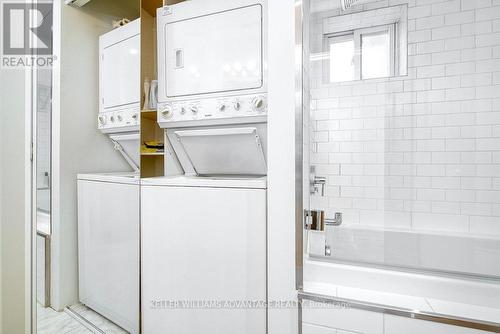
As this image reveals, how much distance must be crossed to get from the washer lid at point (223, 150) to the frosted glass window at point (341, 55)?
88 cm

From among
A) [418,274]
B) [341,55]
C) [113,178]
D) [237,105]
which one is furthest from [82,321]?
[341,55]

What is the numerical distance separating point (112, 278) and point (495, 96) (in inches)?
120

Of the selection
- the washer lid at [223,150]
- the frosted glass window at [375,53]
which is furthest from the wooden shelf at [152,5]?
the frosted glass window at [375,53]

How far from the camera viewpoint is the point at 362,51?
197 centimetres

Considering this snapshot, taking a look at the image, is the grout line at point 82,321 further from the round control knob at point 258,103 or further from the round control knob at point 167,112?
the round control knob at point 258,103

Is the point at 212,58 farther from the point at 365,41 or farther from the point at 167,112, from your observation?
the point at 365,41

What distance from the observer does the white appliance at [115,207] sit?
1803 millimetres

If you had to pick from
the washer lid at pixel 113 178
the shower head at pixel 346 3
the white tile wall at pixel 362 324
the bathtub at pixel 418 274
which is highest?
the shower head at pixel 346 3

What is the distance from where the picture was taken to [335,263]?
144 centimetres

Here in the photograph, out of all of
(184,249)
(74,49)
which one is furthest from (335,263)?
(74,49)

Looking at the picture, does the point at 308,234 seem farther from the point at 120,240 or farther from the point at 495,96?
the point at 495,96

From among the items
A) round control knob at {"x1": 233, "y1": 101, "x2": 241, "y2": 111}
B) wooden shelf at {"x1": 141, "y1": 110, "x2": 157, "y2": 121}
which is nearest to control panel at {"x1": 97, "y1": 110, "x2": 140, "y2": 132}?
wooden shelf at {"x1": 141, "y1": 110, "x2": 157, "y2": 121}

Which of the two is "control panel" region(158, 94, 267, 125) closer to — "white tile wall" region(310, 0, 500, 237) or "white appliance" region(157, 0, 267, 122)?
"white appliance" region(157, 0, 267, 122)

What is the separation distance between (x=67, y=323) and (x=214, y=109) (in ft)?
6.52
